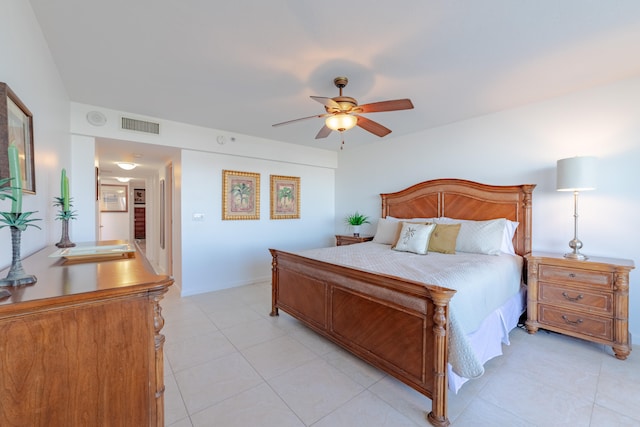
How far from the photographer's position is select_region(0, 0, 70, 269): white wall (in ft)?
4.43

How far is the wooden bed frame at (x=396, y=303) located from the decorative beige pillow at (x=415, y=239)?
77 centimetres

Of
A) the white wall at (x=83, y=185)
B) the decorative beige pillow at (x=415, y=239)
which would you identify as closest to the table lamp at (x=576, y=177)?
the decorative beige pillow at (x=415, y=239)

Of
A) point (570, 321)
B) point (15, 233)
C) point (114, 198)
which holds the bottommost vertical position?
point (570, 321)

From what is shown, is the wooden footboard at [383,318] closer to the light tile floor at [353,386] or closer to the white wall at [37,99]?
the light tile floor at [353,386]

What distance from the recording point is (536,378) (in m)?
2.07

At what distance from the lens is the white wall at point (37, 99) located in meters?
1.35

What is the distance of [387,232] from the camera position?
3.98 meters

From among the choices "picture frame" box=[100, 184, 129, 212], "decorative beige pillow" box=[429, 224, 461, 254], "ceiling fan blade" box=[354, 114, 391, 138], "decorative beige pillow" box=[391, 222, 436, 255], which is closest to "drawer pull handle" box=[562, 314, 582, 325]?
"decorative beige pillow" box=[429, 224, 461, 254]

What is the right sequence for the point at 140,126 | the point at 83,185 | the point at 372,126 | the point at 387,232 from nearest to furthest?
1. the point at 372,126
2. the point at 83,185
3. the point at 140,126
4. the point at 387,232

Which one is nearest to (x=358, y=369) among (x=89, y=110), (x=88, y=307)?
(x=88, y=307)

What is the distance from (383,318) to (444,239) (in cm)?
158

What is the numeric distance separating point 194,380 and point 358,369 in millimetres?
1254

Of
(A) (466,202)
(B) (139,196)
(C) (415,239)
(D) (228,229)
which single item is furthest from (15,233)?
(B) (139,196)

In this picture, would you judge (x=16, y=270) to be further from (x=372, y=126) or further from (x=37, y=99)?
(x=372, y=126)
